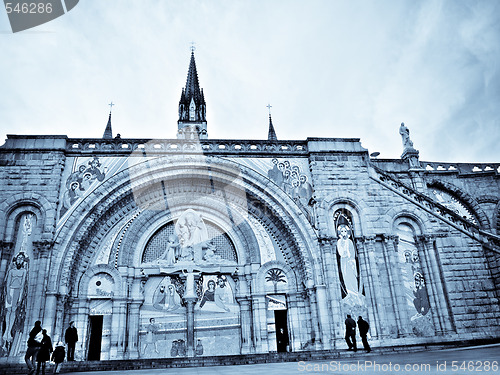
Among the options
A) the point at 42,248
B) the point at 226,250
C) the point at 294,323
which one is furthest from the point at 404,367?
the point at 42,248

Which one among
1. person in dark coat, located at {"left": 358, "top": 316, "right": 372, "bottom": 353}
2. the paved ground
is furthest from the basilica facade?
the paved ground

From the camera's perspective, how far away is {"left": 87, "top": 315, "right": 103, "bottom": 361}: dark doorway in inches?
588

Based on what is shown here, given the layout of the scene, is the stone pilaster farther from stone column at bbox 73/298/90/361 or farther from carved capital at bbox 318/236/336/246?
carved capital at bbox 318/236/336/246

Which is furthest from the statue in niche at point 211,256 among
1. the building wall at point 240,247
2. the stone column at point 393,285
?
the stone column at point 393,285

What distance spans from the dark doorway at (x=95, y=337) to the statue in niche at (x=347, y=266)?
966 cm

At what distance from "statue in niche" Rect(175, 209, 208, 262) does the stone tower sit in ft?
63.8

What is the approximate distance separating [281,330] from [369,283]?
4.11m

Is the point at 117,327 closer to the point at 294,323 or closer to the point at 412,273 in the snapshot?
the point at 294,323

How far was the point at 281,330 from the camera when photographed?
1616 cm

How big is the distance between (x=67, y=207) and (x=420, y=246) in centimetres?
1444

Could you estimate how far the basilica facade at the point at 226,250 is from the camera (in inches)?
584

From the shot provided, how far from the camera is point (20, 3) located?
32.3 feet

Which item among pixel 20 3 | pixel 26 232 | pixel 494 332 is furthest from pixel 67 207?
pixel 494 332

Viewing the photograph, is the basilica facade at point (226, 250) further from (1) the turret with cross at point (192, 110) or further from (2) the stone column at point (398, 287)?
(1) the turret with cross at point (192, 110)
